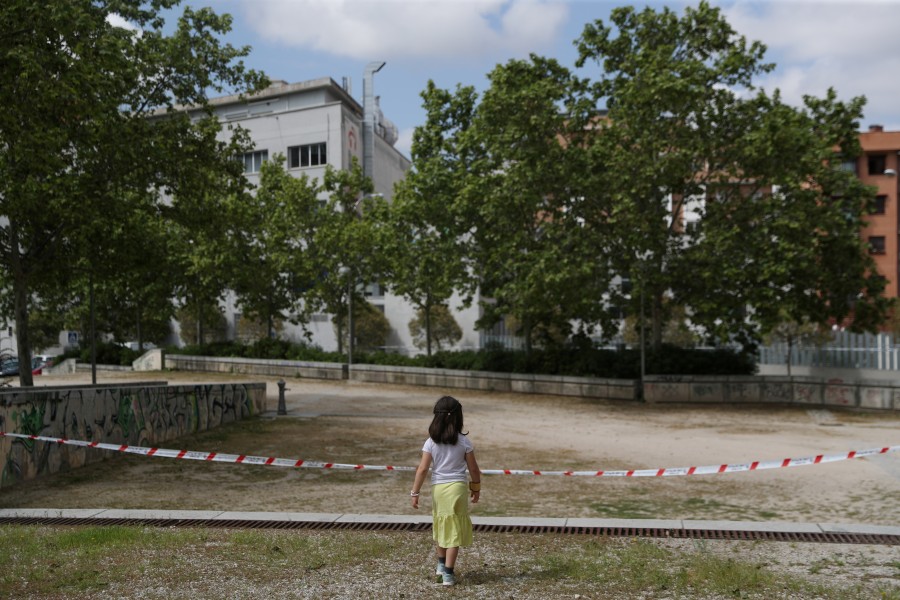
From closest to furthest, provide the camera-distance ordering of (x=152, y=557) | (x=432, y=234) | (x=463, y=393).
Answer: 1. (x=152, y=557)
2. (x=463, y=393)
3. (x=432, y=234)

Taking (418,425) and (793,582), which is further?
(418,425)

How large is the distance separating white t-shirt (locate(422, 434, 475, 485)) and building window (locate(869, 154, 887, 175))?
57.4 meters

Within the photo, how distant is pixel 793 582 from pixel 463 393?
22643 mm

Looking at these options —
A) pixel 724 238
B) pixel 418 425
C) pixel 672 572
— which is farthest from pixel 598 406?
pixel 672 572

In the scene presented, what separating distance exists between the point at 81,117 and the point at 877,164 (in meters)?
54.5

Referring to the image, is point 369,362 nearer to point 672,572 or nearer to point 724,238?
point 724,238

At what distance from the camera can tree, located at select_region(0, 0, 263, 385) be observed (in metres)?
11.8

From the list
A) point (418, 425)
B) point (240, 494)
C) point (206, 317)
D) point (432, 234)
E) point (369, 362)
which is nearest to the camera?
point (240, 494)

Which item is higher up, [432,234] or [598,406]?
[432,234]

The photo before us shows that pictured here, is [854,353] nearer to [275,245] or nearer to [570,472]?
[570,472]

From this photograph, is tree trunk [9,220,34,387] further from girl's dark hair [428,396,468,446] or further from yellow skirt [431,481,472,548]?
yellow skirt [431,481,472,548]

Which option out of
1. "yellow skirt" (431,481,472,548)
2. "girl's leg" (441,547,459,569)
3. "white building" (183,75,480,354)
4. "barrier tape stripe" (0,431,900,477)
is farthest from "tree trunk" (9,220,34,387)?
"white building" (183,75,480,354)

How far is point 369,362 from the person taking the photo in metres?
33.3

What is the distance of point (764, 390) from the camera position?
23.9 metres
